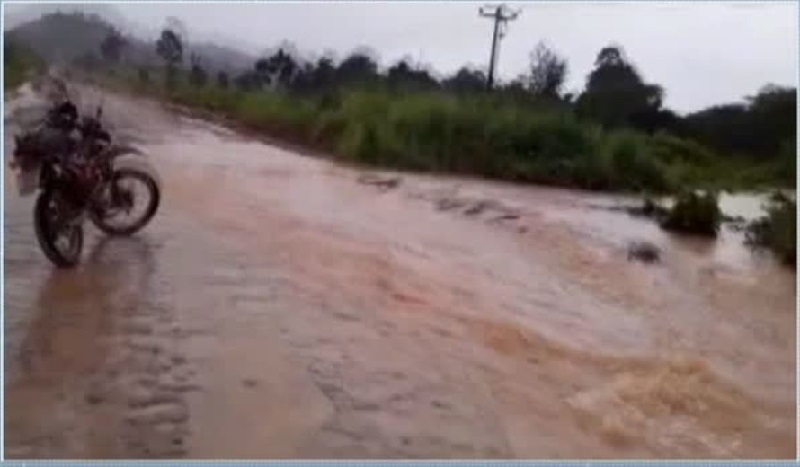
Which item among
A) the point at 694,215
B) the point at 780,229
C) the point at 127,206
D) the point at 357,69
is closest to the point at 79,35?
the point at 127,206

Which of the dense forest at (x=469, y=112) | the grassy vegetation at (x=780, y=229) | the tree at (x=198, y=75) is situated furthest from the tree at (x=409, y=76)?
the grassy vegetation at (x=780, y=229)

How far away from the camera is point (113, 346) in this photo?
2.42m

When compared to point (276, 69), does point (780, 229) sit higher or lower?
lower

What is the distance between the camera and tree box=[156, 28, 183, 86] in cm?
262

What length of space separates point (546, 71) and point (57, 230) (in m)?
1.31

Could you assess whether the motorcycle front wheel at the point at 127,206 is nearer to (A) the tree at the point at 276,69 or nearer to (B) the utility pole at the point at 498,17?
(A) the tree at the point at 276,69

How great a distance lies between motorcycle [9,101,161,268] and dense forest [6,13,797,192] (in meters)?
0.18

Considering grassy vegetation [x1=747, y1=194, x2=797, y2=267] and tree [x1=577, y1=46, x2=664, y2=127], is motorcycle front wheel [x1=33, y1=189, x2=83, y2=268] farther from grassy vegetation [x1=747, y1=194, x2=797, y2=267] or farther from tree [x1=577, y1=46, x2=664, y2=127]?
grassy vegetation [x1=747, y1=194, x2=797, y2=267]

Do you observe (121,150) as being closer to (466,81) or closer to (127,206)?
(127,206)

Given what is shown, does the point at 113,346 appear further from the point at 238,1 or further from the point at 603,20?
the point at 603,20

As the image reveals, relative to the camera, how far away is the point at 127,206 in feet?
9.23

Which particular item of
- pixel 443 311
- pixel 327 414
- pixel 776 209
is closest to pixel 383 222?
pixel 443 311

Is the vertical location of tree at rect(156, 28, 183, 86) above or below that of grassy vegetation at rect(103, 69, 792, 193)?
above

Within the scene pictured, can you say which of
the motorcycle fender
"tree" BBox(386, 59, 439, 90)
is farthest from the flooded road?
"tree" BBox(386, 59, 439, 90)
